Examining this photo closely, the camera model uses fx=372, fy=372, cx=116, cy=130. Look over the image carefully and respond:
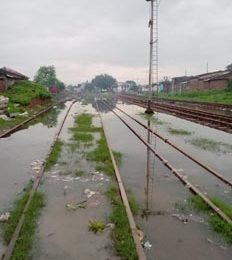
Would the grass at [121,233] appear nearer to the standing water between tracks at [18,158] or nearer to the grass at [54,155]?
the standing water between tracks at [18,158]

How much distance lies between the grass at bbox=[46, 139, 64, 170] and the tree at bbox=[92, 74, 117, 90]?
158416mm

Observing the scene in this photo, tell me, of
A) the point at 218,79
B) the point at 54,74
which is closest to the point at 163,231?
the point at 218,79

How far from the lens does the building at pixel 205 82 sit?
61.9 metres

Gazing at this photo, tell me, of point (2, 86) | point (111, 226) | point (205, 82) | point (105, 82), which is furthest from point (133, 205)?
point (105, 82)

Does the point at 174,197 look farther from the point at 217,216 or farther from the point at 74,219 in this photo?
the point at 74,219

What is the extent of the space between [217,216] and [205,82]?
213ft

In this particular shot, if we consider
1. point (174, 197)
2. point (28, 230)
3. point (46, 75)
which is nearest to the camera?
point (28, 230)

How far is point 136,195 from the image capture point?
7.70m

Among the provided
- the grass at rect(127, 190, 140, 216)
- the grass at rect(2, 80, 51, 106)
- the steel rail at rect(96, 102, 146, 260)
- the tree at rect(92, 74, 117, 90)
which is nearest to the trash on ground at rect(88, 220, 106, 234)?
the steel rail at rect(96, 102, 146, 260)

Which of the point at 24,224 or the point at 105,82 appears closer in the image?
the point at 24,224

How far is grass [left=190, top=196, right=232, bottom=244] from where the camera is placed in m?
5.68

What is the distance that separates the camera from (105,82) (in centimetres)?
17450

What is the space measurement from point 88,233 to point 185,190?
3011 mm

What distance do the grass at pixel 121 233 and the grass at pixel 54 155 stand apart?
3802mm
